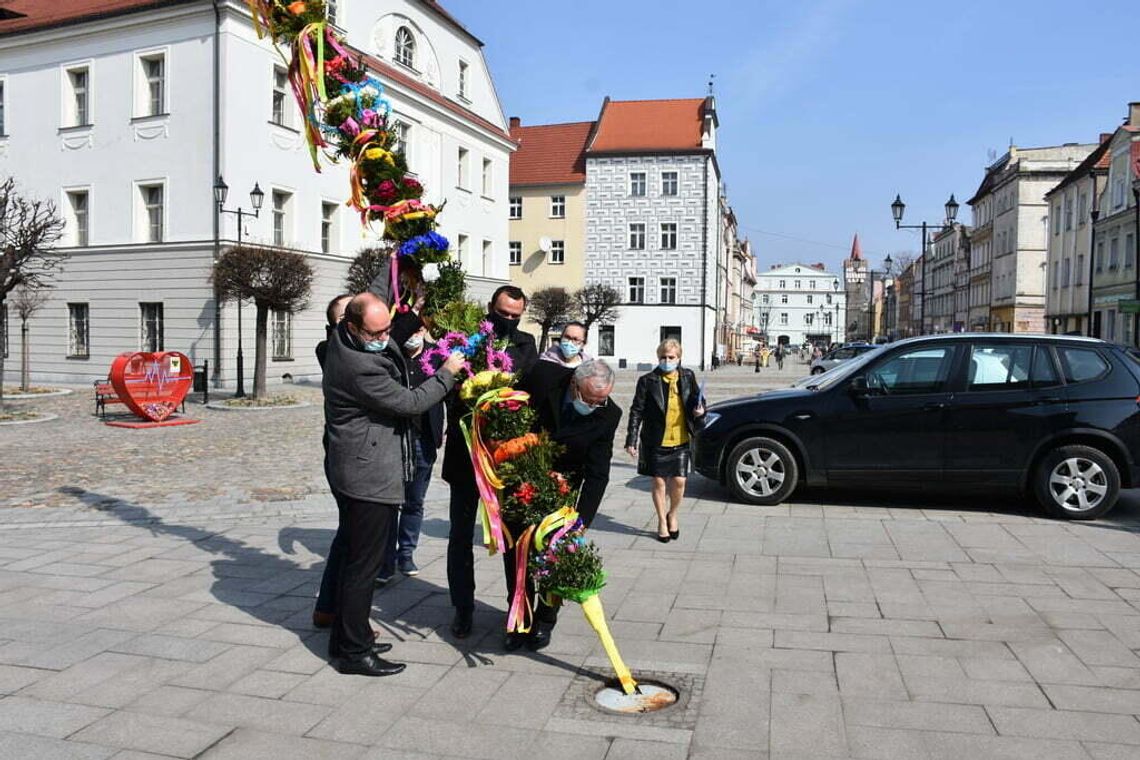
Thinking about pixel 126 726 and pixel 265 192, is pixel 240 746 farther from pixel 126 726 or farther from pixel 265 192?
pixel 265 192

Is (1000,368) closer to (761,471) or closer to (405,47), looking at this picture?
(761,471)

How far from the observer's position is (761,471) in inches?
356

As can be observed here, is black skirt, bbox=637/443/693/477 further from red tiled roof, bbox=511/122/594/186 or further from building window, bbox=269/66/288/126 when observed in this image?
red tiled roof, bbox=511/122/594/186

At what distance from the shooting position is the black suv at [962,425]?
841cm

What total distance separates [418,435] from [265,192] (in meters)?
24.2

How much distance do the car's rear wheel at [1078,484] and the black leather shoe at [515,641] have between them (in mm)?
5833

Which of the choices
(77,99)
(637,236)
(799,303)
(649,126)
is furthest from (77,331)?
(799,303)

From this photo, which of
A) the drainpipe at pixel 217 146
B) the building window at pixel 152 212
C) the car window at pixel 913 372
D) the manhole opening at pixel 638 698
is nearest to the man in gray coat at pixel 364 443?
the manhole opening at pixel 638 698

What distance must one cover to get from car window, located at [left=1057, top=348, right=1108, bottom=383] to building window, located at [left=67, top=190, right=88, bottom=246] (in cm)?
2955

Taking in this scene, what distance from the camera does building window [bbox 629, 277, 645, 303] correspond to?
2235 inches

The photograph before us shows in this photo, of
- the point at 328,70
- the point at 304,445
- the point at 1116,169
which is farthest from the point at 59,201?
the point at 1116,169

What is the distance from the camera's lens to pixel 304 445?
46.6ft

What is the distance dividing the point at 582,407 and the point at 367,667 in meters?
1.66

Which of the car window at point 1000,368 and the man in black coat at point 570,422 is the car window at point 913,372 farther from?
the man in black coat at point 570,422
